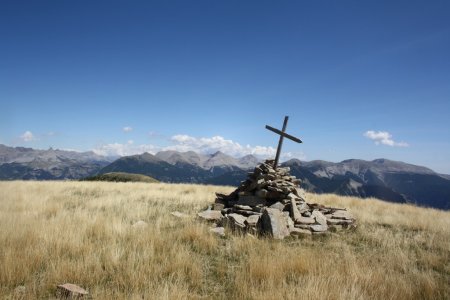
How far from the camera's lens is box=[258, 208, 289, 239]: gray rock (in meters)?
10.4

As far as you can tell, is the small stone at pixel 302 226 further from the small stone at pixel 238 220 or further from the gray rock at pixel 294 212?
the small stone at pixel 238 220

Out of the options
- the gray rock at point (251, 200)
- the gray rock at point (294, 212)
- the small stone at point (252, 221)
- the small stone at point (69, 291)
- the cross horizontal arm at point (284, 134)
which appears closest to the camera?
the small stone at point (69, 291)

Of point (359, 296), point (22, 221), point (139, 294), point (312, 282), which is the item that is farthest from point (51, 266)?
point (359, 296)

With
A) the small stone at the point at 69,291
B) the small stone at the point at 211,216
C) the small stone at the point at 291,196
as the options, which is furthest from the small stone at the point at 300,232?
the small stone at the point at 69,291

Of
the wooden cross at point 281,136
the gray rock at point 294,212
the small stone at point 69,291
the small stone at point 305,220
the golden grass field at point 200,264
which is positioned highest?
the wooden cross at point 281,136

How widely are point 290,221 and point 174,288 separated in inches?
290

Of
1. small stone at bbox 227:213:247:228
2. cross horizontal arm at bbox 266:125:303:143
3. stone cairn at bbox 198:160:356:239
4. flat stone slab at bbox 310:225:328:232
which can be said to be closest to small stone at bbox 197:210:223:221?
stone cairn at bbox 198:160:356:239

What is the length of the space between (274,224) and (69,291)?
22.3 ft

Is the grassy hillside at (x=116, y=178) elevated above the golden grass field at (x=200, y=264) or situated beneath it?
situated beneath

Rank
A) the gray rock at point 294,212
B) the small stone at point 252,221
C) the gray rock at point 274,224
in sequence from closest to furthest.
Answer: the gray rock at point 274,224
the small stone at point 252,221
the gray rock at point 294,212

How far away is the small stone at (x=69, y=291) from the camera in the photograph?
536cm

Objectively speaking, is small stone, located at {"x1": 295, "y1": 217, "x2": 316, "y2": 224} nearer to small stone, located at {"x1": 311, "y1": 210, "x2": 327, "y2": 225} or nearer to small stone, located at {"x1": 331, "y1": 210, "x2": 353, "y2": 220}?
small stone, located at {"x1": 311, "y1": 210, "x2": 327, "y2": 225}

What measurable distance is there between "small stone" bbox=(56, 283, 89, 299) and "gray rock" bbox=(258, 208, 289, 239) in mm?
6296

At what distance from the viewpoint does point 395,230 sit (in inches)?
525
